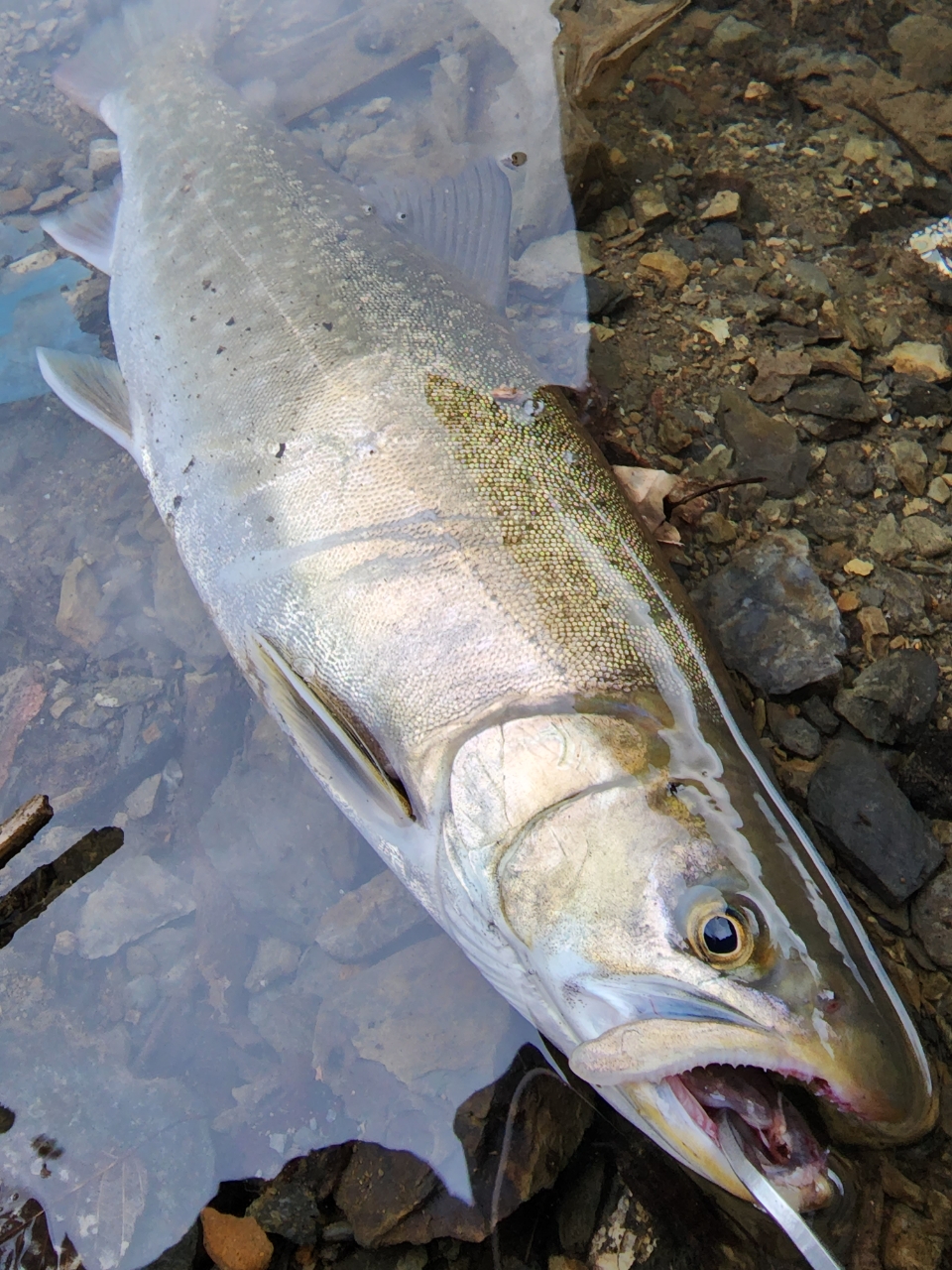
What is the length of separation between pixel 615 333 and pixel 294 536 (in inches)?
69.0

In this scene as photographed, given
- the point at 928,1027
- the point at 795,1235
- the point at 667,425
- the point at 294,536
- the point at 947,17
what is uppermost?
the point at 294,536

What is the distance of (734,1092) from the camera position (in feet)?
5.47

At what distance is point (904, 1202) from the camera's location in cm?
199

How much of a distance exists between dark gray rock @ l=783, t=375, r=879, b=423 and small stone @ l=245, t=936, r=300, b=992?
8.77 ft

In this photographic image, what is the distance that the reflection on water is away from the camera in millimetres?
2439

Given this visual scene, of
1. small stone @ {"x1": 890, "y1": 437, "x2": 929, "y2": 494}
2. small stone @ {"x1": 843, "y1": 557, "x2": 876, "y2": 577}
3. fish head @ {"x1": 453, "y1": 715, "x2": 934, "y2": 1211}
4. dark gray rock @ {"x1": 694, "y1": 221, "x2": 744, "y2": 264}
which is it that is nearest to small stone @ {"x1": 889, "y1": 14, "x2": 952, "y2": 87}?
dark gray rock @ {"x1": 694, "y1": 221, "x2": 744, "y2": 264}

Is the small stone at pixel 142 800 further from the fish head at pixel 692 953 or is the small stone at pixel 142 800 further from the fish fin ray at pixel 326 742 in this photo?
the fish head at pixel 692 953

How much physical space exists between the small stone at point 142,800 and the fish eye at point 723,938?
213cm

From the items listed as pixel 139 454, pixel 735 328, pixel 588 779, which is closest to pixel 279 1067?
pixel 588 779

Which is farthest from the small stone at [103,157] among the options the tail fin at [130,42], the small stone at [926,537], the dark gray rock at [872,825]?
the dark gray rock at [872,825]

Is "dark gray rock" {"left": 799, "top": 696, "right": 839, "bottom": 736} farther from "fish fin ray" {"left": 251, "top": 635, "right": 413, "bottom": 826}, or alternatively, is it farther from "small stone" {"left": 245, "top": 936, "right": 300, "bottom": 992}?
"small stone" {"left": 245, "top": 936, "right": 300, "bottom": 992}

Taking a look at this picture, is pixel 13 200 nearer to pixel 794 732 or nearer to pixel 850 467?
pixel 850 467

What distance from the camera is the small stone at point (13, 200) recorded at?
4422mm

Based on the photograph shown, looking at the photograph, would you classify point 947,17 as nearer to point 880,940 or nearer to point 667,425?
point 667,425
